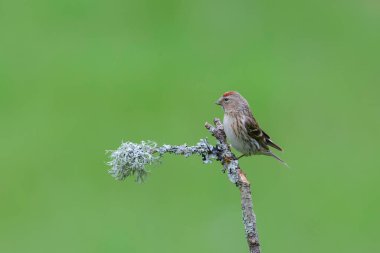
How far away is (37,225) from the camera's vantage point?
985cm

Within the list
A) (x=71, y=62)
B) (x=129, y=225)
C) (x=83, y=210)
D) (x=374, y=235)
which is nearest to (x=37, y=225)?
(x=83, y=210)

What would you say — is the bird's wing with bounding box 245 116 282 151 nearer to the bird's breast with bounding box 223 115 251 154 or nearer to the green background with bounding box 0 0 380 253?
the bird's breast with bounding box 223 115 251 154

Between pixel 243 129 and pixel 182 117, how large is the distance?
7.08 m

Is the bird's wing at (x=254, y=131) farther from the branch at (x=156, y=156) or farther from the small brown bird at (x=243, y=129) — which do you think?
the branch at (x=156, y=156)

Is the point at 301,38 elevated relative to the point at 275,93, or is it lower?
elevated

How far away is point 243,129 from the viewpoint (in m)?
5.25

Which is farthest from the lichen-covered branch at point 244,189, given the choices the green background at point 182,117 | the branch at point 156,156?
the green background at point 182,117

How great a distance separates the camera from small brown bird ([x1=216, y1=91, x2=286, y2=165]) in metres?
5.19

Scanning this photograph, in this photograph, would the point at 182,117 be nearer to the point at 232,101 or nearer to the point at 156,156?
the point at 232,101

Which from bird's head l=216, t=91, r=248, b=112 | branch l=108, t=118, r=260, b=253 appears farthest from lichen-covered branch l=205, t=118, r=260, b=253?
bird's head l=216, t=91, r=248, b=112

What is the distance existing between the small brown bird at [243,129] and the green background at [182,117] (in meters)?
3.37

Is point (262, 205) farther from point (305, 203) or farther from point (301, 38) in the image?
point (301, 38)

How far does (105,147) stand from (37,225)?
1.61m

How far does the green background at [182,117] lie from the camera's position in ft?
30.8
